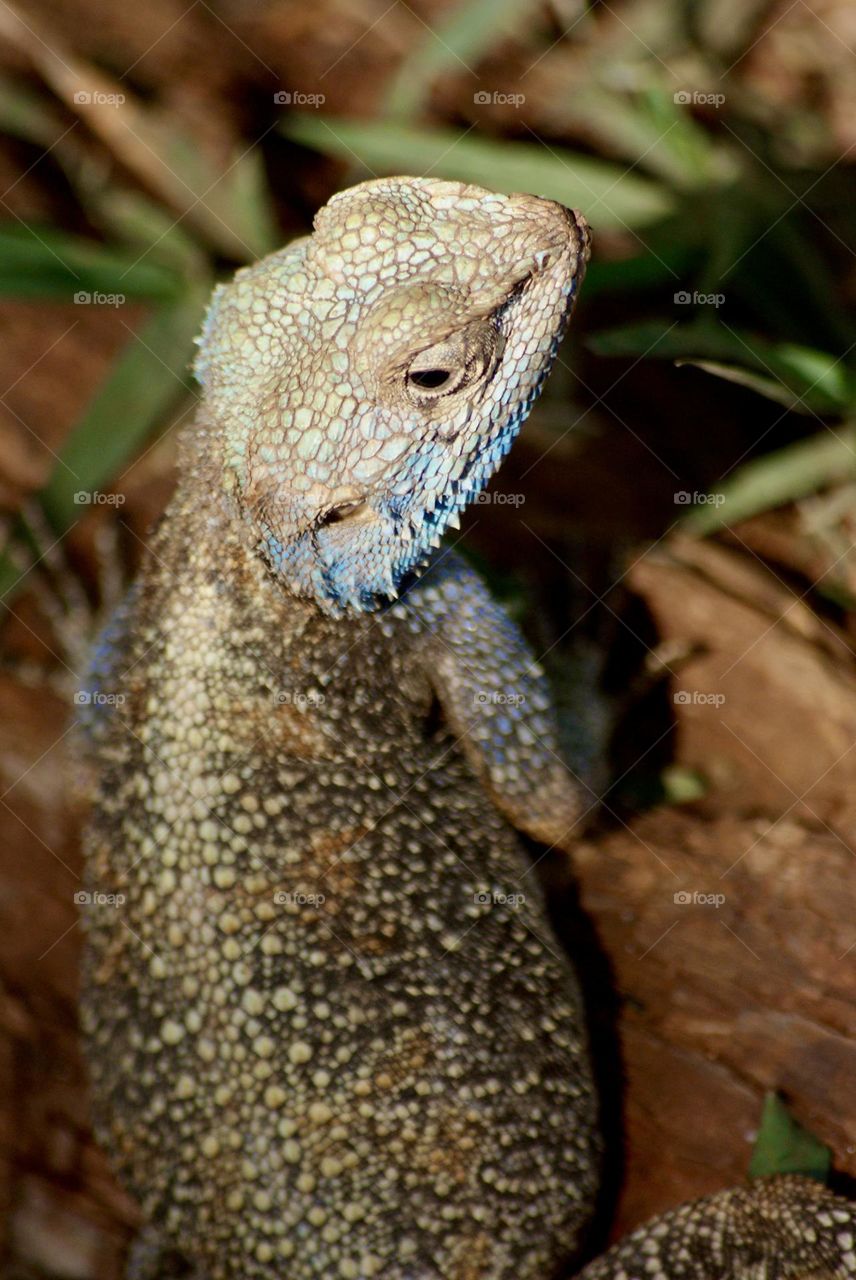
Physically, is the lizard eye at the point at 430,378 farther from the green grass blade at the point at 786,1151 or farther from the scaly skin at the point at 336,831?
the green grass blade at the point at 786,1151

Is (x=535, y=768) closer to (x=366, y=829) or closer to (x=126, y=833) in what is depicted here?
(x=366, y=829)

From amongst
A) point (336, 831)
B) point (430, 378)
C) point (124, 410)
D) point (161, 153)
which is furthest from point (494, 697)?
point (161, 153)

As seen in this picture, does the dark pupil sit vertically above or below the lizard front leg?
above

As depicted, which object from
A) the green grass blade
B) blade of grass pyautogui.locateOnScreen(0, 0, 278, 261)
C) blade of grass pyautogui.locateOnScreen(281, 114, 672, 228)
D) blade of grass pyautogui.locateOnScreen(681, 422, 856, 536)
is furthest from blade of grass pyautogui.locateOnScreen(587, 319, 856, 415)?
the green grass blade

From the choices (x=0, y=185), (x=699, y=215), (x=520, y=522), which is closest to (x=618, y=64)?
(x=699, y=215)

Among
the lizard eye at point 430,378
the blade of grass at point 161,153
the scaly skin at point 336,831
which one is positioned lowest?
the scaly skin at point 336,831

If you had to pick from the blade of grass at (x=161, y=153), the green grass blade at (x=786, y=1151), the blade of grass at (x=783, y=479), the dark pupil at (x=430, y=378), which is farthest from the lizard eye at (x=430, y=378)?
the blade of grass at (x=161, y=153)

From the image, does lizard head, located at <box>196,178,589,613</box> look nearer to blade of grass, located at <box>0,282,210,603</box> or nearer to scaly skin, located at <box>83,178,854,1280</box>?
scaly skin, located at <box>83,178,854,1280</box>
